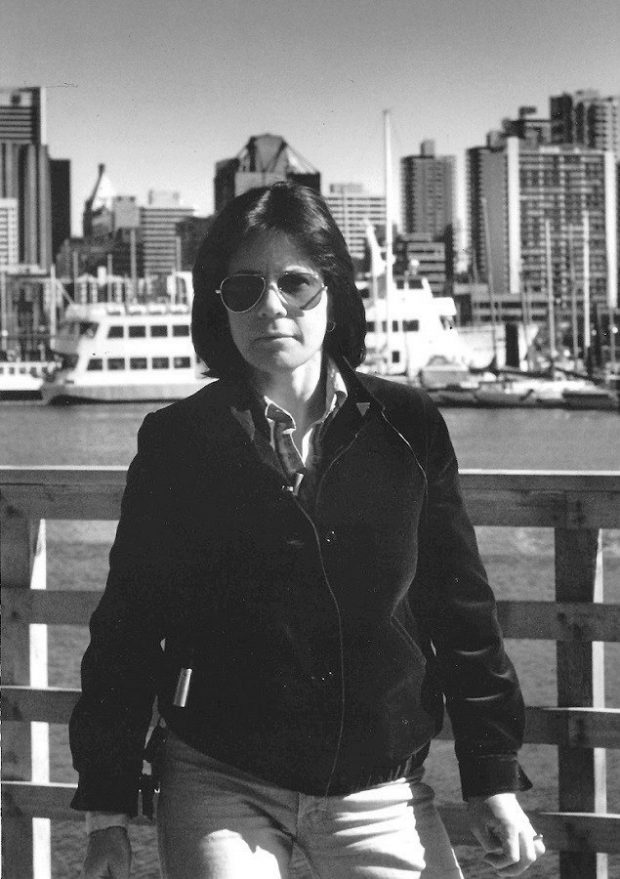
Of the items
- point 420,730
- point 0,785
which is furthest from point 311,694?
point 0,785

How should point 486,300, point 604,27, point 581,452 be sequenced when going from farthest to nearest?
point 486,300
point 581,452
point 604,27

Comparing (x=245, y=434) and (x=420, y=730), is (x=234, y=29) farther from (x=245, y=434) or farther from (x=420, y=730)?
(x=420, y=730)

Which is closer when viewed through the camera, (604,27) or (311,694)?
(311,694)

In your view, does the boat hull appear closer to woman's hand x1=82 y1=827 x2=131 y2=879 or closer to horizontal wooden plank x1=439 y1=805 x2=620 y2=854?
horizontal wooden plank x1=439 y1=805 x2=620 y2=854

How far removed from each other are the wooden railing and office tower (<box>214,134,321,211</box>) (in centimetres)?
178

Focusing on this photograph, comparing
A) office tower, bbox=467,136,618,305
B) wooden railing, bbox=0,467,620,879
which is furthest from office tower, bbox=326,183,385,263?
office tower, bbox=467,136,618,305

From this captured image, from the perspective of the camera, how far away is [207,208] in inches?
202

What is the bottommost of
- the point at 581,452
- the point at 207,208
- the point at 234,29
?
the point at 581,452

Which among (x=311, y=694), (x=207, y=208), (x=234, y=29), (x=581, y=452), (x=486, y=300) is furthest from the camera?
(x=486, y=300)

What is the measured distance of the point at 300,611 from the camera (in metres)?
1.84

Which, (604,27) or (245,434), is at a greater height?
(604,27)

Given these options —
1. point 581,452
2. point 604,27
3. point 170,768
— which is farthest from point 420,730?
point 581,452

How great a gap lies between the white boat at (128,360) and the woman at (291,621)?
225 feet

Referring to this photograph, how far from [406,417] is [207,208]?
331 centimetres
